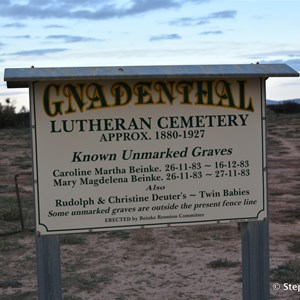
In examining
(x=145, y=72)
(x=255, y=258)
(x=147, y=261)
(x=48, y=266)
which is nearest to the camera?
(x=145, y=72)

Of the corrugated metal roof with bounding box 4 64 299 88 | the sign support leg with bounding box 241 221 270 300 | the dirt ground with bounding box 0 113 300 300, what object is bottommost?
the dirt ground with bounding box 0 113 300 300

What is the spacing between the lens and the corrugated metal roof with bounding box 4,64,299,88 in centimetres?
363

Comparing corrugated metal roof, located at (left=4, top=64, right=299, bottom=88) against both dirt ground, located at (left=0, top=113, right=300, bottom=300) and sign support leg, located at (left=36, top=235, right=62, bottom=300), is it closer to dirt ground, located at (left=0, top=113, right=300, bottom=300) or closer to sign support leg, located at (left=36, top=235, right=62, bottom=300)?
sign support leg, located at (left=36, top=235, right=62, bottom=300)

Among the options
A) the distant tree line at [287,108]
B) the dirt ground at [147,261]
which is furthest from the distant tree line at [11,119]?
the dirt ground at [147,261]

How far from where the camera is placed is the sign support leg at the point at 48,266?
382cm

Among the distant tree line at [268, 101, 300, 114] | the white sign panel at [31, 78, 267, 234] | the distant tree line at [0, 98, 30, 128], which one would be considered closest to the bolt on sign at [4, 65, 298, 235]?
the white sign panel at [31, 78, 267, 234]

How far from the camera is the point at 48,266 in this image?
3.84 meters

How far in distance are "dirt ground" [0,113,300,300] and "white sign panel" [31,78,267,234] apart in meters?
2.59

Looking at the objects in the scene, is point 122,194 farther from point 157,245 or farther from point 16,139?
point 16,139

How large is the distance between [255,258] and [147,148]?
105cm

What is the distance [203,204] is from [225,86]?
79cm

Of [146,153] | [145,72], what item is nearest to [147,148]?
[146,153]

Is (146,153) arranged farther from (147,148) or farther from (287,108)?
(287,108)

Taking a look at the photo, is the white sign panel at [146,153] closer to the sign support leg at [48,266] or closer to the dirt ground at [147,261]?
the sign support leg at [48,266]
